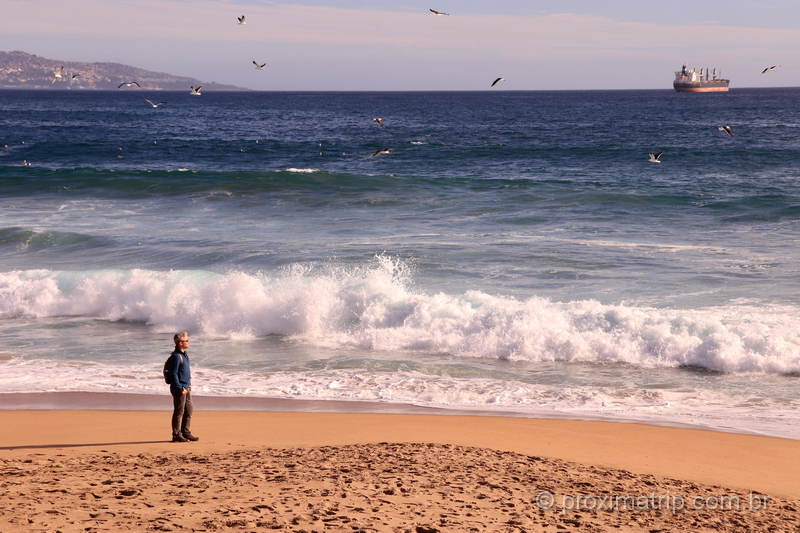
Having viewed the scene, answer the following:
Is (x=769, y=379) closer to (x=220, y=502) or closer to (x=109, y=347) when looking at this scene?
(x=220, y=502)

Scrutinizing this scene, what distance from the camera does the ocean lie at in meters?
12.2

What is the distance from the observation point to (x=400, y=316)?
51.2 feet

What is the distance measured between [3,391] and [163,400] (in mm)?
2394

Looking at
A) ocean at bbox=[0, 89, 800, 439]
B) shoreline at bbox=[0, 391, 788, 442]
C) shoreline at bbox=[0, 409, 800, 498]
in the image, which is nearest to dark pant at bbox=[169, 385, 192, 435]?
shoreline at bbox=[0, 409, 800, 498]

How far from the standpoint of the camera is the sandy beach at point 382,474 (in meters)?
6.35

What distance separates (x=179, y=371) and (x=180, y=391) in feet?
0.71

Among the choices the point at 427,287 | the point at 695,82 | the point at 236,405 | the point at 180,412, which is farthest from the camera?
the point at 695,82

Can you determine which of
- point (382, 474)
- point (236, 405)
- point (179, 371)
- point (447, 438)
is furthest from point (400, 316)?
point (382, 474)

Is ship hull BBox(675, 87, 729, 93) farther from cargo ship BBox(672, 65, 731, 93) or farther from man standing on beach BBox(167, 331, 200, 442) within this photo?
man standing on beach BBox(167, 331, 200, 442)

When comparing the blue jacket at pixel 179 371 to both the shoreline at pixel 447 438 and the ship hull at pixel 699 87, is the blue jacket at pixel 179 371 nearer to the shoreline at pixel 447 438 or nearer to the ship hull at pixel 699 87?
the shoreline at pixel 447 438

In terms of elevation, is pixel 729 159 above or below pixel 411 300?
above

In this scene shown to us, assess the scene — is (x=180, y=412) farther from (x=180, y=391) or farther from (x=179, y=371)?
(x=179, y=371)

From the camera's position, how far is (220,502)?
6.58 m

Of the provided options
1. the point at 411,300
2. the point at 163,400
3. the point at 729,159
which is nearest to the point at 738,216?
the point at 411,300
